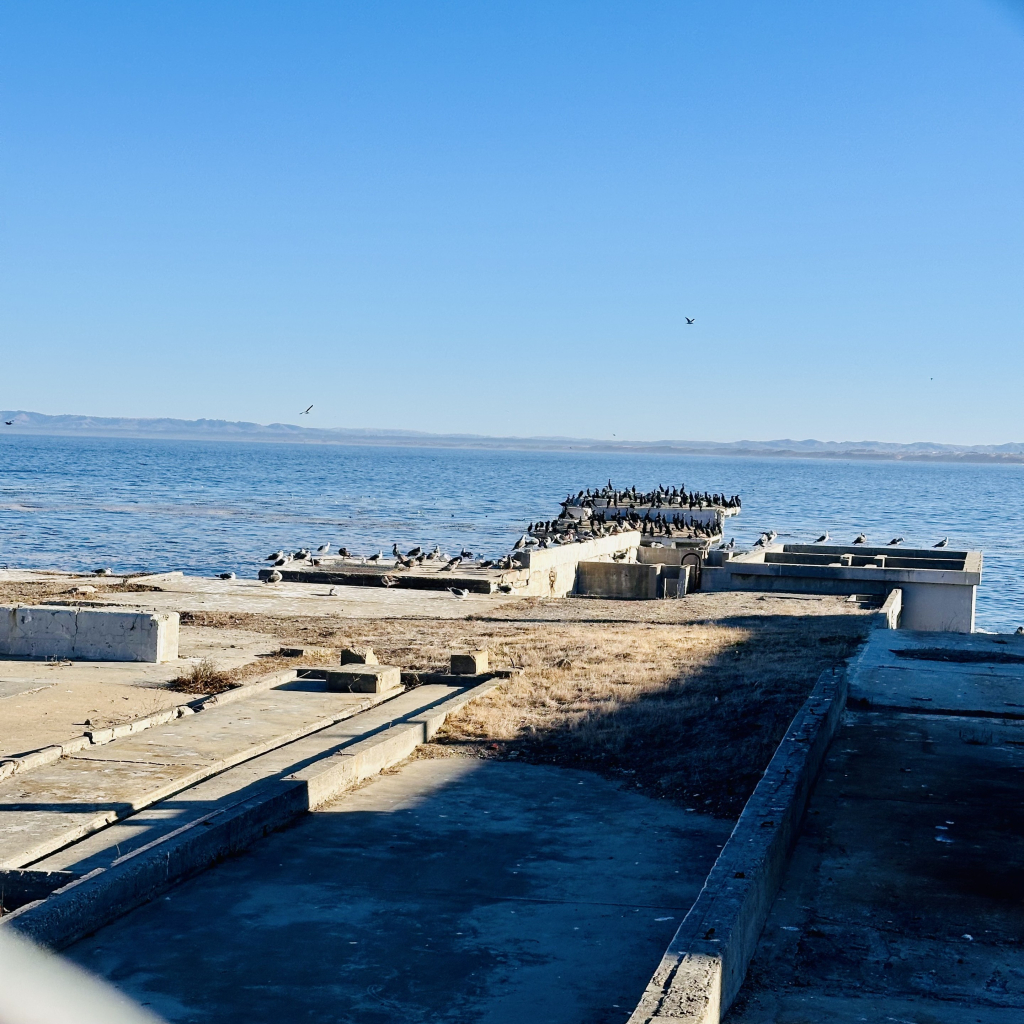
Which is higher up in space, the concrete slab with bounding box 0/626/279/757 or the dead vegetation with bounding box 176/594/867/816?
the dead vegetation with bounding box 176/594/867/816

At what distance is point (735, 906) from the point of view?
589 cm

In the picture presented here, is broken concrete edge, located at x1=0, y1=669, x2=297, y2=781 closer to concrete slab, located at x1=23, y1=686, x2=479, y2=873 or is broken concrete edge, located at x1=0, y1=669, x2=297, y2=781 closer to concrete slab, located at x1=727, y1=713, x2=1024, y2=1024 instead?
concrete slab, located at x1=23, y1=686, x2=479, y2=873

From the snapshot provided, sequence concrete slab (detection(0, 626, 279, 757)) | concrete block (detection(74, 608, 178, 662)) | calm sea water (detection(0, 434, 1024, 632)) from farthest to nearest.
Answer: calm sea water (detection(0, 434, 1024, 632)), concrete block (detection(74, 608, 178, 662)), concrete slab (detection(0, 626, 279, 757))

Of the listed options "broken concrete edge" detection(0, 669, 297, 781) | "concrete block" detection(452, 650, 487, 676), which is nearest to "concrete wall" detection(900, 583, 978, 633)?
"concrete block" detection(452, 650, 487, 676)

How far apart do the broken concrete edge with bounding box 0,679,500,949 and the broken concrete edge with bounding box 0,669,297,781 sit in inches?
80.9

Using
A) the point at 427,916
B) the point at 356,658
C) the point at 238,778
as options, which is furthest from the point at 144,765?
the point at 356,658

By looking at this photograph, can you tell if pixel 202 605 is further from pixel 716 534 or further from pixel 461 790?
pixel 716 534

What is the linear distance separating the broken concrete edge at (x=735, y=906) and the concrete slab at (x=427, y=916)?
54 cm

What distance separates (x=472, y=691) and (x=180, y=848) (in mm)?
6689

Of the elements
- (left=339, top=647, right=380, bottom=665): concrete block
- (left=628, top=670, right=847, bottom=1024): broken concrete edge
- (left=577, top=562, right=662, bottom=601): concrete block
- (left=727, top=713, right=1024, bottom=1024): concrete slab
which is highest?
(left=628, top=670, right=847, bottom=1024): broken concrete edge

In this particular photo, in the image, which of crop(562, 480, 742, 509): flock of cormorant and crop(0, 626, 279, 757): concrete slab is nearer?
crop(0, 626, 279, 757): concrete slab

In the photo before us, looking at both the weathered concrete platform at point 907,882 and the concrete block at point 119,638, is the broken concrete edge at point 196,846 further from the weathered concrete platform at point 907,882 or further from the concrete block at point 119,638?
the concrete block at point 119,638

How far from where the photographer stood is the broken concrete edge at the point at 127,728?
10031 millimetres

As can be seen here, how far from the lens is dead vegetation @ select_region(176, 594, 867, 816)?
36.5ft
